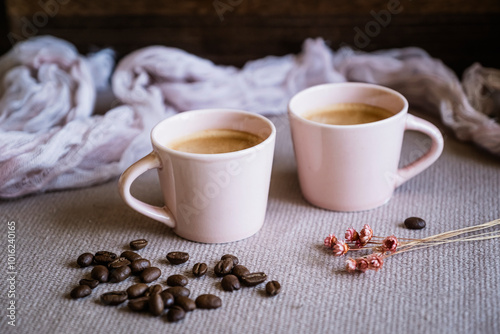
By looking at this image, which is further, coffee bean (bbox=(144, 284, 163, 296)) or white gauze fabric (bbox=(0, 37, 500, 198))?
white gauze fabric (bbox=(0, 37, 500, 198))

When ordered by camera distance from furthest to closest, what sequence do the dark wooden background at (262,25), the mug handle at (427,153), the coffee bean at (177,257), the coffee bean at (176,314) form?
the dark wooden background at (262,25) < the mug handle at (427,153) < the coffee bean at (177,257) < the coffee bean at (176,314)

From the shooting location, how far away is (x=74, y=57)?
1237 millimetres

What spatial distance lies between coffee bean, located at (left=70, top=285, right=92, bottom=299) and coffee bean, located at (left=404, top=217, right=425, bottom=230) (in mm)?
461

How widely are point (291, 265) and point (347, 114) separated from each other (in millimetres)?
309

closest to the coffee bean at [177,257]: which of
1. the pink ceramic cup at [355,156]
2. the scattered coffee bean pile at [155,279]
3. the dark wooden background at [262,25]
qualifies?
the scattered coffee bean pile at [155,279]

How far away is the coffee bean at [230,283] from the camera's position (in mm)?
727

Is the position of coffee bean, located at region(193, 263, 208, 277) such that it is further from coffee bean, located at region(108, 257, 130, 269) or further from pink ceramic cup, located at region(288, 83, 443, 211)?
pink ceramic cup, located at region(288, 83, 443, 211)

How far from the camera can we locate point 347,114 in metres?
0.96

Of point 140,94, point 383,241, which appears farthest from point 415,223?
point 140,94

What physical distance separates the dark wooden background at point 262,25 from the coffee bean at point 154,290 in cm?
77

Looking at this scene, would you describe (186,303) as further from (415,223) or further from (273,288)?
(415,223)

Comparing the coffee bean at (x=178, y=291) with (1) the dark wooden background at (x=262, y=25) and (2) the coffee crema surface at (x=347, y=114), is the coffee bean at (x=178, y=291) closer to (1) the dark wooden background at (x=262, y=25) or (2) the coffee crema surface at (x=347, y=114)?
(2) the coffee crema surface at (x=347, y=114)

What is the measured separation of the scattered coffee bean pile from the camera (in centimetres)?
69

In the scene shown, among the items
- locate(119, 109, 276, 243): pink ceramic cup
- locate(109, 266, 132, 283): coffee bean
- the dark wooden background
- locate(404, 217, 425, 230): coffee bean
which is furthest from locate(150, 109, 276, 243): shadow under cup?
the dark wooden background
